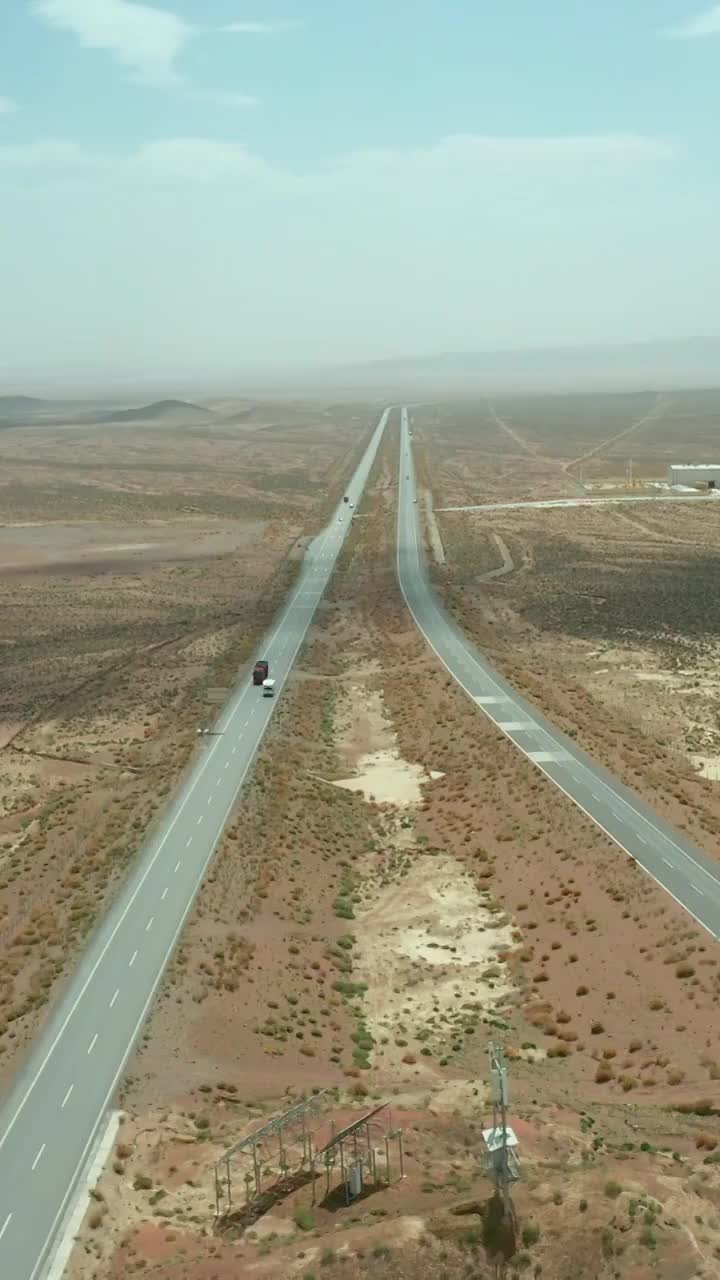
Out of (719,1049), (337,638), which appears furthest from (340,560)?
(719,1049)

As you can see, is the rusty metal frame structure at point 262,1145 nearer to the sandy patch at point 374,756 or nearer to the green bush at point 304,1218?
the green bush at point 304,1218

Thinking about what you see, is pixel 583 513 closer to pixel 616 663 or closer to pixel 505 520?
pixel 505 520

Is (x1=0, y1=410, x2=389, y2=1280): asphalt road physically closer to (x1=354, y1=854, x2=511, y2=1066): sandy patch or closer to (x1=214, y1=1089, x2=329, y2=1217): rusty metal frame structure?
(x1=214, y1=1089, x2=329, y2=1217): rusty metal frame structure

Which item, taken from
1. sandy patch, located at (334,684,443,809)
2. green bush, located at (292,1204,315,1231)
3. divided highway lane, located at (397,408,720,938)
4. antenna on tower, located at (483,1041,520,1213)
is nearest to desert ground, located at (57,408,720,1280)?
green bush, located at (292,1204,315,1231)

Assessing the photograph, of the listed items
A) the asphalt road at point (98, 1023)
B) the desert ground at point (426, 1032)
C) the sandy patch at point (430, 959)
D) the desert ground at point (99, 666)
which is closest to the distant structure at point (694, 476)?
the desert ground at point (99, 666)

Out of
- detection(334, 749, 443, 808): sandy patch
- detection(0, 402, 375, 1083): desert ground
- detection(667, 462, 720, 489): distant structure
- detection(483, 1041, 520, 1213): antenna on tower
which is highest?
detection(667, 462, 720, 489): distant structure

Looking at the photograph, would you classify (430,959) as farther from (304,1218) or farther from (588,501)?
(588,501)

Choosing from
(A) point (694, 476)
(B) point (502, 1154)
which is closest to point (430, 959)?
(B) point (502, 1154)
